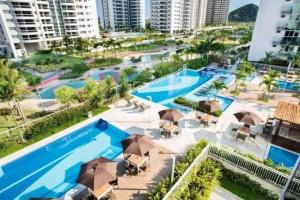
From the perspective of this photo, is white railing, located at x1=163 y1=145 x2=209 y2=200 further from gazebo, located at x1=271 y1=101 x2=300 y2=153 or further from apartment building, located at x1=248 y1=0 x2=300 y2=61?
apartment building, located at x1=248 y1=0 x2=300 y2=61

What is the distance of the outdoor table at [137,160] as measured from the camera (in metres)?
12.9

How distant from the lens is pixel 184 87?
31641 mm

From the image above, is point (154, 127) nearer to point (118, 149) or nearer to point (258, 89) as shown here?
point (118, 149)

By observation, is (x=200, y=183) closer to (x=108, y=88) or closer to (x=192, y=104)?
(x=192, y=104)

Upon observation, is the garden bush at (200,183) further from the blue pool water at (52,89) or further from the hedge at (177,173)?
the blue pool water at (52,89)

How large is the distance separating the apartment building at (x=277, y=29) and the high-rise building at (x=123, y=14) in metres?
81.5

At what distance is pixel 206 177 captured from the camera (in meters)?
12.1

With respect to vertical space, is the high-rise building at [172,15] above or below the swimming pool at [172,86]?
above

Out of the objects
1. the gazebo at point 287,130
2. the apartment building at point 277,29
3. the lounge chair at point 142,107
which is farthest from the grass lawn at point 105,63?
the gazebo at point 287,130

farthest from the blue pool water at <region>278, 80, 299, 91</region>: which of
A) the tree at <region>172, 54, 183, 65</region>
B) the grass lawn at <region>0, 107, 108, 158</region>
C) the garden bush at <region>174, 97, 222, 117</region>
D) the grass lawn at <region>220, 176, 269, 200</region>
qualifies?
the grass lawn at <region>0, 107, 108, 158</region>

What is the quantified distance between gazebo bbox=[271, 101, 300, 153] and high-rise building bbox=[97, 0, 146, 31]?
106 metres

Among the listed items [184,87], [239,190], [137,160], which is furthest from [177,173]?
[184,87]

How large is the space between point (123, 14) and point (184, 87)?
330 ft

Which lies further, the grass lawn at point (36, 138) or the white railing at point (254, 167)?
the grass lawn at point (36, 138)
